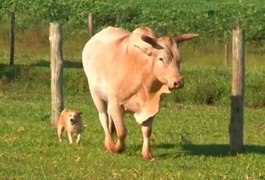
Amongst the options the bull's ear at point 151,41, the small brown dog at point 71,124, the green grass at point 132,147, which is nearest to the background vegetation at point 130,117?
the green grass at point 132,147

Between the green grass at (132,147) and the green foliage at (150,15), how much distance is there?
17.2 metres

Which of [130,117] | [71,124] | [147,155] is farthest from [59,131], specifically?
[130,117]

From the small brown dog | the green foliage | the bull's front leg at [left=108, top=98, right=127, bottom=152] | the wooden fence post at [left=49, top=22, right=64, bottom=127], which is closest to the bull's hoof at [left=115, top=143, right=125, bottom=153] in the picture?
the bull's front leg at [left=108, top=98, right=127, bottom=152]

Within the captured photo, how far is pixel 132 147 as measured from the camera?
15.0m

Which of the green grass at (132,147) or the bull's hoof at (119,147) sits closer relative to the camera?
the green grass at (132,147)

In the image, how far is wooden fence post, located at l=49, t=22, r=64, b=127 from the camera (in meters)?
16.7

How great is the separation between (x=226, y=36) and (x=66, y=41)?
6.22m

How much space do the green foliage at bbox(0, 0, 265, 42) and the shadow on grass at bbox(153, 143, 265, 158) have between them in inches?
946

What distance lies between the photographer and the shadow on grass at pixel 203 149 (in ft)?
47.3

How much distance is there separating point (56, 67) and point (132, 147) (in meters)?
2.53

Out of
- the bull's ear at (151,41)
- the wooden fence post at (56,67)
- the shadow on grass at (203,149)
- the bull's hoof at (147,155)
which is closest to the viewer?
the bull's ear at (151,41)

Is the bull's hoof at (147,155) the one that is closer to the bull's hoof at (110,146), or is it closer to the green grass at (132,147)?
the green grass at (132,147)

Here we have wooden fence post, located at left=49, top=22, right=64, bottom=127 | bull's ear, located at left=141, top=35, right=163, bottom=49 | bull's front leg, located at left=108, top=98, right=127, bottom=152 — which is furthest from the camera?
wooden fence post, located at left=49, top=22, right=64, bottom=127

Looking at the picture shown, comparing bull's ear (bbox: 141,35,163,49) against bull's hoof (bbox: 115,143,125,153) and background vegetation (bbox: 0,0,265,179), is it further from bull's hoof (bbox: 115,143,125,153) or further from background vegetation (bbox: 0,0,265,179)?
bull's hoof (bbox: 115,143,125,153)
